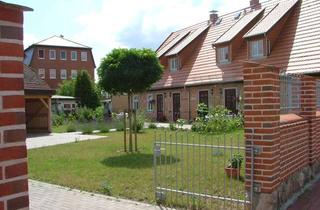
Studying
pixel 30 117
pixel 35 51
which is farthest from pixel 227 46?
pixel 35 51

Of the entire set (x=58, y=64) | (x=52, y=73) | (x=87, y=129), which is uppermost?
(x=58, y=64)

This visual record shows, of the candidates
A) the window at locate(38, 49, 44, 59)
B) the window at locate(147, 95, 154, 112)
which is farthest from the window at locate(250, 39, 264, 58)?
the window at locate(38, 49, 44, 59)

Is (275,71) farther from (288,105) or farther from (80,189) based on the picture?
(80,189)

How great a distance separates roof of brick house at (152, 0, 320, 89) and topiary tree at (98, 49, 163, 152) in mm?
10773

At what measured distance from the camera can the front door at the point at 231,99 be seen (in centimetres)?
2653

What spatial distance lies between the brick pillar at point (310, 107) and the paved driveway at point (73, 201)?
3.60 metres

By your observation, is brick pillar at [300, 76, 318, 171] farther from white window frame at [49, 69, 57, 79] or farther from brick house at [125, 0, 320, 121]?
white window frame at [49, 69, 57, 79]

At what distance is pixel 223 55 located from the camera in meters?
28.1

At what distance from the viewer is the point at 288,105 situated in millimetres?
7355

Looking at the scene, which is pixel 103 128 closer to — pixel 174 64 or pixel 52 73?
pixel 174 64

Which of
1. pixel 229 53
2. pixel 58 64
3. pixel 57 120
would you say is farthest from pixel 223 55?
pixel 58 64

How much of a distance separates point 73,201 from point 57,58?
54.1 metres

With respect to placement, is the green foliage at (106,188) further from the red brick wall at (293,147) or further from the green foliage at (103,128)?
the green foliage at (103,128)

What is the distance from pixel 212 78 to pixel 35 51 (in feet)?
117
